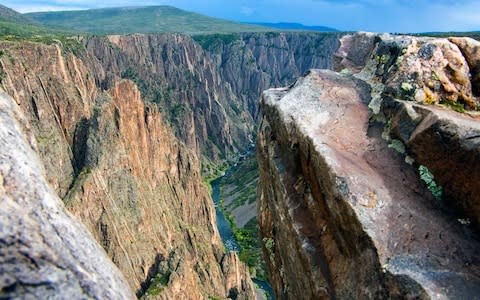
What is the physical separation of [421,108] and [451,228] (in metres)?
2.73

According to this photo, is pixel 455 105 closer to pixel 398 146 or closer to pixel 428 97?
pixel 428 97

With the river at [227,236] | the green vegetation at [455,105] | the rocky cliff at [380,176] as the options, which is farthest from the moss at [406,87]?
the river at [227,236]

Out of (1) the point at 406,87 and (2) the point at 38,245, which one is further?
(1) the point at 406,87

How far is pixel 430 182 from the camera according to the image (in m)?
8.99

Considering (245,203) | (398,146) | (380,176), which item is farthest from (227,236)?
(380,176)

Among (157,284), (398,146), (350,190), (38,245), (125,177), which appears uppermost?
(398,146)

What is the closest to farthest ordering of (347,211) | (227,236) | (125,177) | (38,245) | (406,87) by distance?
(38,245)
(347,211)
(406,87)
(125,177)
(227,236)

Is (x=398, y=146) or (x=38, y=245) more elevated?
(x=398, y=146)

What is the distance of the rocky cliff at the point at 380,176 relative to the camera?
800cm

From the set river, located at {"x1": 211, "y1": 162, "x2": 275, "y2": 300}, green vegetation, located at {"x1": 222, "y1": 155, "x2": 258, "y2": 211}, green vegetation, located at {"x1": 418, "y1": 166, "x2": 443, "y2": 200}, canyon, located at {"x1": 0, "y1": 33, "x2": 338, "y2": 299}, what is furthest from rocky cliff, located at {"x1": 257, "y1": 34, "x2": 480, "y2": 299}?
green vegetation, located at {"x1": 222, "y1": 155, "x2": 258, "y2": 211}

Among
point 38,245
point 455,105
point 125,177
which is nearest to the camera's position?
point 38,245

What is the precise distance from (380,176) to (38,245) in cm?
668

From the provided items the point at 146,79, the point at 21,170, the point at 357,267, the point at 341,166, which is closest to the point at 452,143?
the point at 341,166

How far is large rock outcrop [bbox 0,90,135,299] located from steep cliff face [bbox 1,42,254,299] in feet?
154
